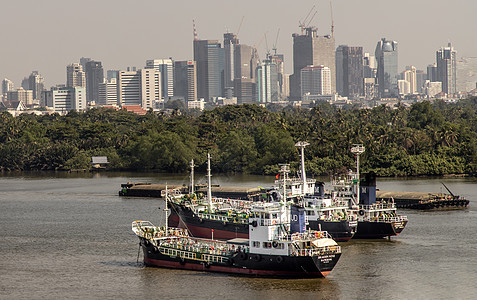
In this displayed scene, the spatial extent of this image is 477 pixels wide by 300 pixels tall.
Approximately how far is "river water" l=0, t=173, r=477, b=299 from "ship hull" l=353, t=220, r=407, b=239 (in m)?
0.81

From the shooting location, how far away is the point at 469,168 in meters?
119

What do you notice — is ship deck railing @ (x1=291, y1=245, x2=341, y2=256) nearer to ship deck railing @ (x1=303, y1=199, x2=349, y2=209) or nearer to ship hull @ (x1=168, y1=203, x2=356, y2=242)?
ship hull @ (x1=168, y1=203, x2=356, y2=242)

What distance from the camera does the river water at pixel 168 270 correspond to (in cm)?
4712

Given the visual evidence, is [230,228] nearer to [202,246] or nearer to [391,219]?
[202,246]

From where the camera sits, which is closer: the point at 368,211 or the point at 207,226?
the point at 207,226

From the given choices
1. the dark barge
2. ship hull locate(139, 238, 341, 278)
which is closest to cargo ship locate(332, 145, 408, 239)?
ship hull locate(139, 238, 341, 278)

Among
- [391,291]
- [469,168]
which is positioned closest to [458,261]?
[391,291]

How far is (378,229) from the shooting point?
6400cm

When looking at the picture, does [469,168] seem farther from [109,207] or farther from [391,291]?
[391,291]

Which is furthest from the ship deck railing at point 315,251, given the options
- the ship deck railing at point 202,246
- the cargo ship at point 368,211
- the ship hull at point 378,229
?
the ship hull at point 378,229

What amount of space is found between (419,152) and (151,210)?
5681 centimetres

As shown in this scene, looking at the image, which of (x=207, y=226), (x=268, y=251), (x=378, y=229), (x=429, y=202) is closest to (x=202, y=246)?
(x=268, y=251)

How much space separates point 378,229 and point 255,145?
7153cm

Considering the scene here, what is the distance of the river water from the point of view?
47125mm
